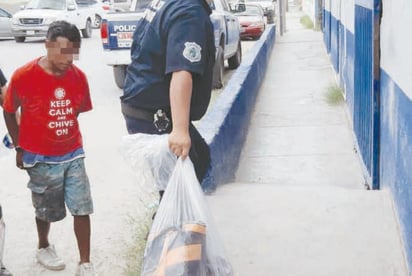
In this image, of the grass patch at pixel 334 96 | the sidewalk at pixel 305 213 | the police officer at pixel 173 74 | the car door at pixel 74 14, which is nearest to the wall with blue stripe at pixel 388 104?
the sidewalk at pixel 305 213

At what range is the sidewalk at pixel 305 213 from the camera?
3.51 meters

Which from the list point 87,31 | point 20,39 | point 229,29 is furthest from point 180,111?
point 87,31

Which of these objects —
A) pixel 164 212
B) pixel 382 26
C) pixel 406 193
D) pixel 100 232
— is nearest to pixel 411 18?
pixel 406 193

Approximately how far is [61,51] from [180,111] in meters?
1.09

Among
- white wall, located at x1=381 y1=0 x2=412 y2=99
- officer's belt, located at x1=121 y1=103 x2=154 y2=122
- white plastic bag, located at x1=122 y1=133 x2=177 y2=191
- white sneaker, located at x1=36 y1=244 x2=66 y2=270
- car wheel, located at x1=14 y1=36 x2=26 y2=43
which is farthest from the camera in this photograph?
car wheel, located at x1=14 y1=36 x2=26 y2=43

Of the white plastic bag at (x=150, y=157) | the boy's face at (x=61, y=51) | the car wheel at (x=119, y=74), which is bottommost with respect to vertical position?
the car wheel at (x=119, y=74)

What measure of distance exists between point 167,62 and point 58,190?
1274 millimetres

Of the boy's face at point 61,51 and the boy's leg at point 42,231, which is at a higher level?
the boy's face at point 61,51

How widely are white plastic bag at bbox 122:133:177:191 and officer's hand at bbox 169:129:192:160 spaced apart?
0.52 ft

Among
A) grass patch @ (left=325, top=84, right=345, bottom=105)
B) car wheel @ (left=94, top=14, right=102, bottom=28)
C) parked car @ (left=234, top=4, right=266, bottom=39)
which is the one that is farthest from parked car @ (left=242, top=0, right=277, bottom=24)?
grass patch @ (left=325, top=84, right=345, bottom=105)

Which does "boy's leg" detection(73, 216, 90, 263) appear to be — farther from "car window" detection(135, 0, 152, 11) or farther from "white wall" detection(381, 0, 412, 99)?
"car window" detection(135, 0, 152, 11)

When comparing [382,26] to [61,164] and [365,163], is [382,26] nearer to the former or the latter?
[365,163]

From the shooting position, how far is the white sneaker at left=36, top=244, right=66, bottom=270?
13.2 feet

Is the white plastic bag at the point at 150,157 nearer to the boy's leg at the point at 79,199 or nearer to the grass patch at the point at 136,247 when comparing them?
the boy's leg at the point at 79,199
